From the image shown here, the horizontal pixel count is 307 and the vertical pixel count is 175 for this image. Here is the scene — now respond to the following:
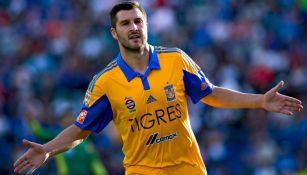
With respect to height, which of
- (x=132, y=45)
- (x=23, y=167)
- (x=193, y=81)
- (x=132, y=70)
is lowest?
(x=23, y=167)

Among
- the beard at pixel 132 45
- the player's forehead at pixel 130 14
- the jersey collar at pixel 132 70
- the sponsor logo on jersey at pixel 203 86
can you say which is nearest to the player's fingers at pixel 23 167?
the jersey collar at pixel 132 70

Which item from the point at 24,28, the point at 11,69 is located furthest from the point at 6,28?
the point at 11,69

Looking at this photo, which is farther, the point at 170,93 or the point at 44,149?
the point at 44,149

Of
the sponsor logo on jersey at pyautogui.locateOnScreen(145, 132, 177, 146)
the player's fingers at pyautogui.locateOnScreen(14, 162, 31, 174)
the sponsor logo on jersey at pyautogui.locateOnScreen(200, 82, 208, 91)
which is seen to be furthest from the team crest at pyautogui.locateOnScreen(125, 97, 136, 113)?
the player's fingers at pyautogui.locateOnScreen(14, 162, 31, 174)

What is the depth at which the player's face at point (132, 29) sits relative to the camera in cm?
784

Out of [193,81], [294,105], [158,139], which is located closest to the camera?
[294,105]

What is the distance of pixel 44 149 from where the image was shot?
26.0 feet

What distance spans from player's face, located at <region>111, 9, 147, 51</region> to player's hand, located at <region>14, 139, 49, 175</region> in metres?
1.08

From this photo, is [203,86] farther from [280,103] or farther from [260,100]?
[280,103]

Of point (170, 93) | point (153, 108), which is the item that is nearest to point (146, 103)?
point (153, 108)

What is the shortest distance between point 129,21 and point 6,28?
1098 cm

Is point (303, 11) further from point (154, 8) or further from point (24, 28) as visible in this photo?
point (24, 28)

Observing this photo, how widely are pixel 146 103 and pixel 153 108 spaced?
69 millimetres

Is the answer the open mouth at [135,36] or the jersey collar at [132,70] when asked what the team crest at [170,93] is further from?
the open mouth at [135,36]
